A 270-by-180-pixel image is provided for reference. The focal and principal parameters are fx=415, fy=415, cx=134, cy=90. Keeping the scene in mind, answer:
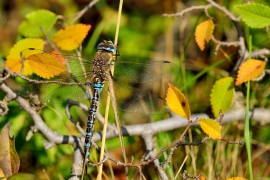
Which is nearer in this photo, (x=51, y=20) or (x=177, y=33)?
(x=51, y=20)

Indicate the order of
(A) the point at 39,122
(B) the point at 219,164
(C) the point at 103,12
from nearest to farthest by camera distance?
(A) the point at 39,122
(B) the point at 219,164
(C) the point at 103,12

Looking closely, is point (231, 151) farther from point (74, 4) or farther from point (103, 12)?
point (74, 4)

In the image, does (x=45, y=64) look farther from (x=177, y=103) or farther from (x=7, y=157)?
(x=177, y=103)

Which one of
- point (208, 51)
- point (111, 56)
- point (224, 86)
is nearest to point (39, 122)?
point (111, 56)

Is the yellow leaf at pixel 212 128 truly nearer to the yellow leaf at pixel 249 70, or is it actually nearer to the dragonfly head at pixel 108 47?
the yellow leaf at pixel 249 70

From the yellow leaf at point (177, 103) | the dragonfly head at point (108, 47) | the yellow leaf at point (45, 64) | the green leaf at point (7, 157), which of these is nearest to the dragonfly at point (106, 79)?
the dragonfly head at point (108, 47)

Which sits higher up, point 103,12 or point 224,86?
point 103,12

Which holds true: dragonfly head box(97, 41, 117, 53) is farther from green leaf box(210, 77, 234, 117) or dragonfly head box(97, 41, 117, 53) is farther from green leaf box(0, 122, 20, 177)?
green leaf box(0, 122, 20, 177)
